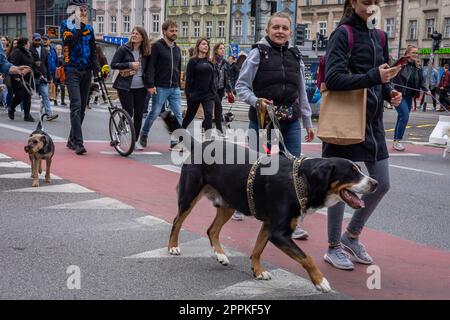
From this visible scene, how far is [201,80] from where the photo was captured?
11.3 meters

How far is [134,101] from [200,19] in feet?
226

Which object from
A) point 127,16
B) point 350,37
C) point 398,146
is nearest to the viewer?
point 350,37

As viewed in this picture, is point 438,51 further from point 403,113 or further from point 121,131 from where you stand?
point 121,131

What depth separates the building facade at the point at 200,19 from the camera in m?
75.8

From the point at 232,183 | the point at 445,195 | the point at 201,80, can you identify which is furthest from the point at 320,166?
the point at 201,80

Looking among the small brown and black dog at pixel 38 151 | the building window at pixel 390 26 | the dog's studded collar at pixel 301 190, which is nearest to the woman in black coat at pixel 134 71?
the small brown and black dog at pixel 38 151

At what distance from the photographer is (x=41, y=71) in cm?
1644

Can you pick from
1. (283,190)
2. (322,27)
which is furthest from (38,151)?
(322,27)

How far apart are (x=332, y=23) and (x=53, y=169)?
192ft

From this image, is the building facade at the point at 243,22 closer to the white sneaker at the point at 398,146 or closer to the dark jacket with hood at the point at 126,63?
the white sneaker at the point at 398,146

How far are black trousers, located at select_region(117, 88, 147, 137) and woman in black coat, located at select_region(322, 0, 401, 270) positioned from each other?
6556mm

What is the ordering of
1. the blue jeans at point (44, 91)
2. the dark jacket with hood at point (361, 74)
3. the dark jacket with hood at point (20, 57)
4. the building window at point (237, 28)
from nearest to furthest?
the dark jacket with hood at point (361, 74), the dark jacket with hood at point (20, 57), the blue jeans at point (44, 91), the building window at point (237, 28)

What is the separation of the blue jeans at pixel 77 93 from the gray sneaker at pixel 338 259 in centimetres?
611

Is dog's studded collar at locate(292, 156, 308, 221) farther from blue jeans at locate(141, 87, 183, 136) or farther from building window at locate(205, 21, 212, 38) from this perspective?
building window at locate(205, 21, 212, 38)
